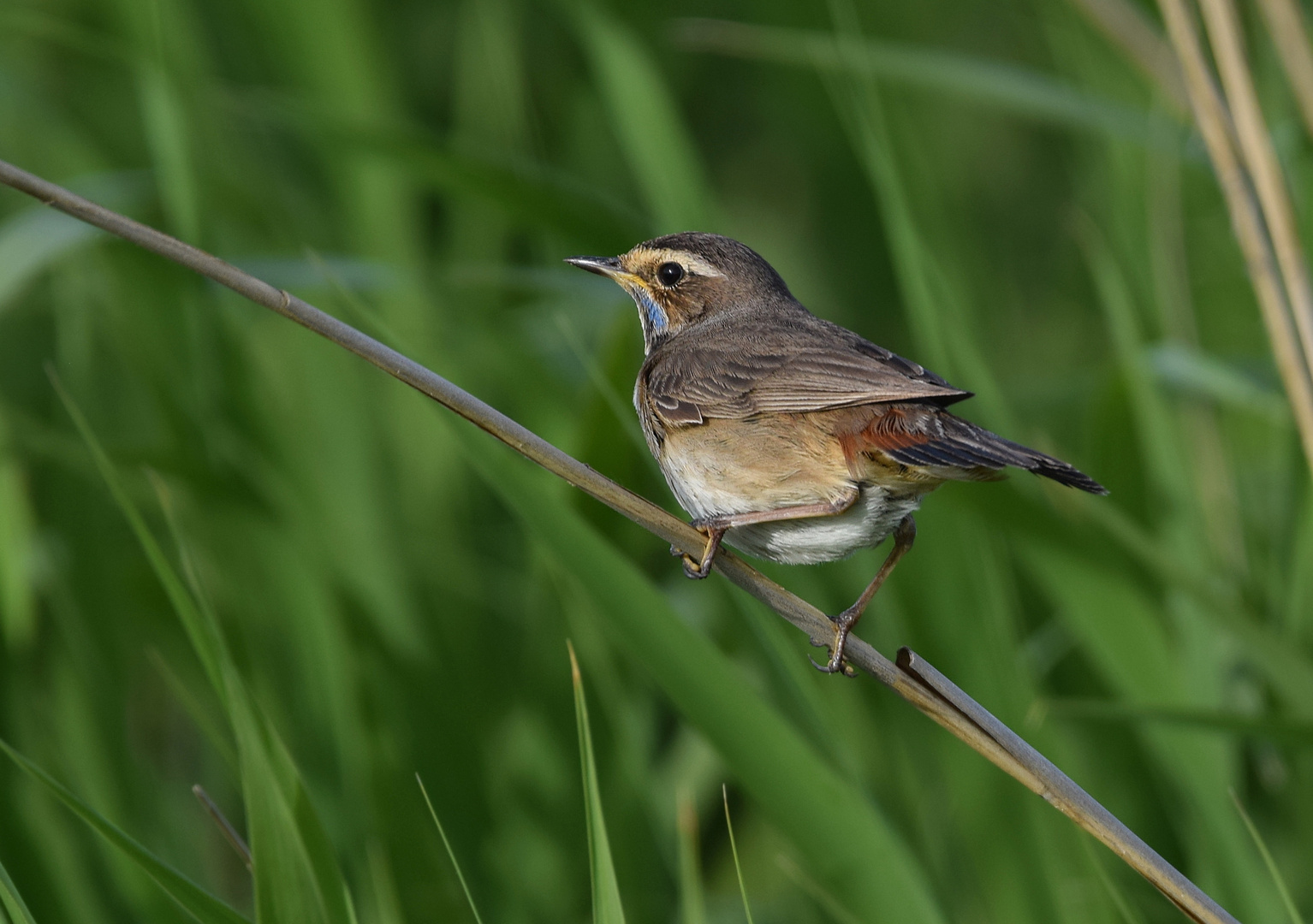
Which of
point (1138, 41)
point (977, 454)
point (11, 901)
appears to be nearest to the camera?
point (11, 901)

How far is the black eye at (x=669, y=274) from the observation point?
124 inches

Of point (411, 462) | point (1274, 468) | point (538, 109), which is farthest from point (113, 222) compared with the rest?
point (538, 109)

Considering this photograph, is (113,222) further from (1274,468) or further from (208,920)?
(1274,468)

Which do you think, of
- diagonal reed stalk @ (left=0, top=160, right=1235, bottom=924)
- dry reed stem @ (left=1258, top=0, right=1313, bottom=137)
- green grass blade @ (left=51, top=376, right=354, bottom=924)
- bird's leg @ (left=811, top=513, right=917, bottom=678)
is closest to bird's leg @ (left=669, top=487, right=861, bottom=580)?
bird's leg @ (left=811, top=513, right=917, bottom=678)

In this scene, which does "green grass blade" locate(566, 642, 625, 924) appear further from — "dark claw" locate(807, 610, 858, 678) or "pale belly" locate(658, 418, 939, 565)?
"pale belly" locate(658, 418, 939, 565)

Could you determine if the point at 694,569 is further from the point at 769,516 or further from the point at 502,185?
the point at 502,185

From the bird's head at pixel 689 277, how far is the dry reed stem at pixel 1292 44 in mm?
1288

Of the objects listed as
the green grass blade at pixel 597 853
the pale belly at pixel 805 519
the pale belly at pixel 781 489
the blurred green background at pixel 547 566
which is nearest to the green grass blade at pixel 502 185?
the blurred green background at pixel 547 566

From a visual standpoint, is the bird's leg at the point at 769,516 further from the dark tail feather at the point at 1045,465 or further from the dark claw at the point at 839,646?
the dark tail feather at the point at 1045,465

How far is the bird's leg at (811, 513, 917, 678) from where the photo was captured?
2037mm

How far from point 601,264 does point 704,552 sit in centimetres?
111

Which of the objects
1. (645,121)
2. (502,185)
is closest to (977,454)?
(502,185)

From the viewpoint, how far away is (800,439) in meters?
2.53

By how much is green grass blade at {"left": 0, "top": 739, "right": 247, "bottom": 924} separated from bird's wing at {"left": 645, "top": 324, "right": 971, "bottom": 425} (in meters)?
1.32
